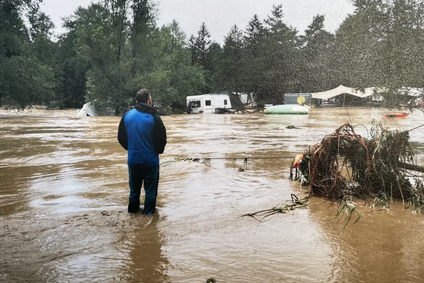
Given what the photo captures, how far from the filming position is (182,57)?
6100cm

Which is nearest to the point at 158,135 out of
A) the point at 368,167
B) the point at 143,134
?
the point at 143,134

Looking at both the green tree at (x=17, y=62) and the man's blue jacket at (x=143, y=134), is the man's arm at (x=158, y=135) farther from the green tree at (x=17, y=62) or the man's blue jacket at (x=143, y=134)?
the green tree at (x=17, y=62)

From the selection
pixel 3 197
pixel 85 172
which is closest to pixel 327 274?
pixel 3 197

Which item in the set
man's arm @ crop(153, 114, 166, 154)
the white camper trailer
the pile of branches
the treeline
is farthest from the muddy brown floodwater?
the white camper trailer

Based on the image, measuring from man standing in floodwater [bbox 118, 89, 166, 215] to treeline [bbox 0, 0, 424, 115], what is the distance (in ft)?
34.7

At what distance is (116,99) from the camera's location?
45875 mm

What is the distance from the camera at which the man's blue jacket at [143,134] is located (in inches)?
220

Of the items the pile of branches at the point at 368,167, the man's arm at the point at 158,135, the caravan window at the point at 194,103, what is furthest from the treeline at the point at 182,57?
the man's arm at the point at 158,135

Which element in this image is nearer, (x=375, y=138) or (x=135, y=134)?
(x=135, y=134)

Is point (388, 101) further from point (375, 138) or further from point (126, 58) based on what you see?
point (126, 58)

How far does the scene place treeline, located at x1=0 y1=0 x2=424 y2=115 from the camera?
14.0 m

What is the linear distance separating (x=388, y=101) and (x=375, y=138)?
792 cm

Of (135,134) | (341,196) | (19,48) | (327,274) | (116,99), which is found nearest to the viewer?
(327,274)

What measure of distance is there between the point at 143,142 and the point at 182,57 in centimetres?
5718
